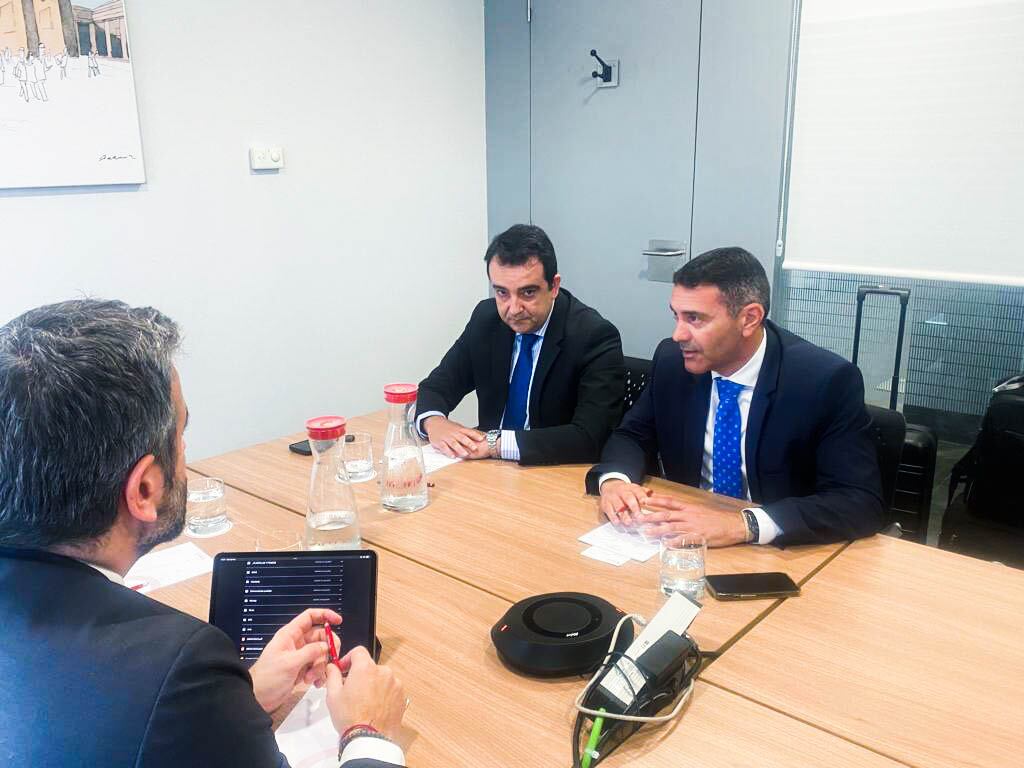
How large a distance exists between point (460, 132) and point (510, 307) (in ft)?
5.71

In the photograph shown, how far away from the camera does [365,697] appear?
102cm

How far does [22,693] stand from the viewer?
741mm

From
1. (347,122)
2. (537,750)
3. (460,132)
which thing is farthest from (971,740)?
(460,132)

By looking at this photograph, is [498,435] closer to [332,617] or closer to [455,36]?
[332,617]

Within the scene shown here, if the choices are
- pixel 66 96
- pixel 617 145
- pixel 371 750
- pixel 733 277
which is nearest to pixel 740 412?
pixel 733 277

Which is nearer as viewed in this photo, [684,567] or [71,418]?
[71,418]

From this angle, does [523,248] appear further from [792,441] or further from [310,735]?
[310,735]

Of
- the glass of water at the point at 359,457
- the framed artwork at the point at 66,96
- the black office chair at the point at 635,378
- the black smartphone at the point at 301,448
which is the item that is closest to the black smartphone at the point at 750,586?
the glass of water at the point at 359,457

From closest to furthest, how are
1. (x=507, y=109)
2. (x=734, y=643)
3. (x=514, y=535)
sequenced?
1. (x=734, y=643)
2. (x=514, y=535)
3. (x=507, y=109)

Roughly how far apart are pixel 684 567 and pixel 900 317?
205cm

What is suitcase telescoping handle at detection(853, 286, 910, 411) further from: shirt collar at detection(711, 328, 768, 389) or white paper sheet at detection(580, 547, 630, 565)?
white paper sheet at detection(580, 547, 630, 565)

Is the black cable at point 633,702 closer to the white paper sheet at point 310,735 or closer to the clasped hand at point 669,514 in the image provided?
the white paper sheet at point 310,735

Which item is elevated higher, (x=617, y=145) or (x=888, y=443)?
(x=617, y=145)

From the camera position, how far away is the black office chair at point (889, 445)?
1919 mm
